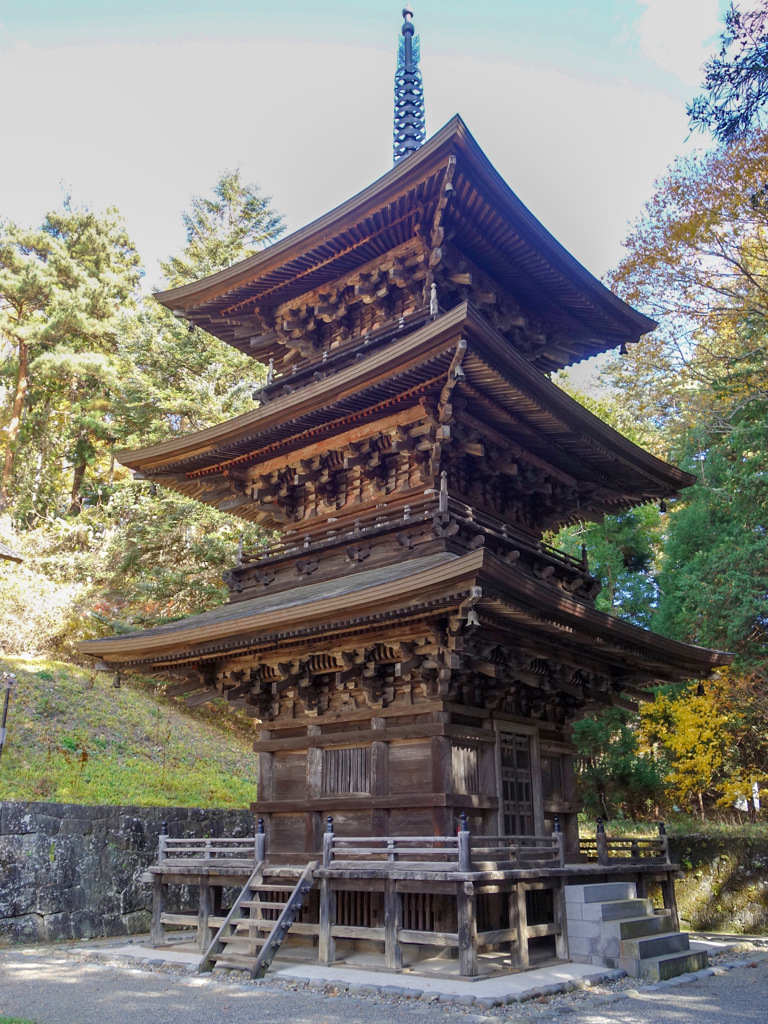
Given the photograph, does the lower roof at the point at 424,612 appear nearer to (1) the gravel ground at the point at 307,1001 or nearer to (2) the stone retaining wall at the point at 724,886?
(1) the gravel ground at the point at 307,1001

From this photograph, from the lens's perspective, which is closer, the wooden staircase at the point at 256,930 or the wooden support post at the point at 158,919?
the wooden staircase at the point at 256,930

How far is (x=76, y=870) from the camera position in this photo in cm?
1341

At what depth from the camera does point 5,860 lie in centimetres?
1255

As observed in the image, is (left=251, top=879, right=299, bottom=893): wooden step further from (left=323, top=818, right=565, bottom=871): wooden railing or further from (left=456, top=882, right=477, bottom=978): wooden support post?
(left=456, top=882, right=477, bottom=978): wooden support post

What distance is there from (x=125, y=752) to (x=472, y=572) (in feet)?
47.3

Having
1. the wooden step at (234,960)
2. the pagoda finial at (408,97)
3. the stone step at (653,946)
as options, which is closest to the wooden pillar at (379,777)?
the wooden step at (234,960)

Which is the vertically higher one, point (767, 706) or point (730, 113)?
point (730, 113)

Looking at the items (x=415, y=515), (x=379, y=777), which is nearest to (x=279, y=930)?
(x=379, y=777)

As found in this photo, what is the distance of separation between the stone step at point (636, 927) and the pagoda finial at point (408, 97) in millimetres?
15667

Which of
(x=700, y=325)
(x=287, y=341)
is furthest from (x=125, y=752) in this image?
(x=700, y=325)

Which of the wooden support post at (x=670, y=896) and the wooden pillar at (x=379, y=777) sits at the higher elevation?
the wooden pillar at (x=379, y=777)

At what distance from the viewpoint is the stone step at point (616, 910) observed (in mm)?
10148

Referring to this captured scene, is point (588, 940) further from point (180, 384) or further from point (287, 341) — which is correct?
point (180, 384)

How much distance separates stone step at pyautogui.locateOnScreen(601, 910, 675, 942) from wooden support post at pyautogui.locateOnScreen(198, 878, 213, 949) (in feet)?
18.3
